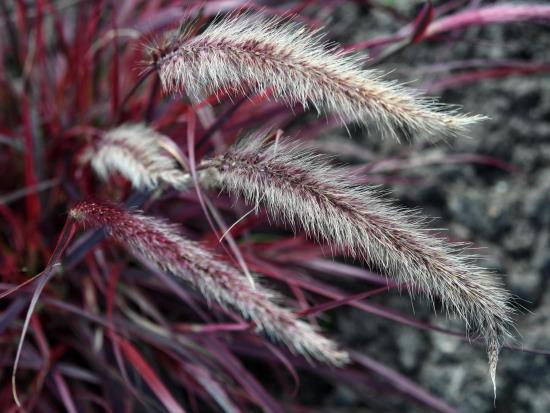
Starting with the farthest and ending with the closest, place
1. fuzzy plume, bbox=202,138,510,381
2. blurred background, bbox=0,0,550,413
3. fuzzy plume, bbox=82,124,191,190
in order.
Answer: blurred background, bbox=0,0,550,413
fuzzy plume, bbox=82,124,191,190
fuzzy plume, bbox=202,138,510,381

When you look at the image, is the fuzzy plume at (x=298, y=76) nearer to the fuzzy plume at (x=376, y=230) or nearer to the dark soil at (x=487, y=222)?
the fuzzy plume at (x=376, y=230)

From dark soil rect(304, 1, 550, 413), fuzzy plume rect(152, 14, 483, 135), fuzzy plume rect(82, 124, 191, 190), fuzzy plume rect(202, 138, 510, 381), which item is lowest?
dark soil rect(304, 1, 550, 413)

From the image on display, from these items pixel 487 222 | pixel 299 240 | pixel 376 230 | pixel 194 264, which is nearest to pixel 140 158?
pixel 194 264

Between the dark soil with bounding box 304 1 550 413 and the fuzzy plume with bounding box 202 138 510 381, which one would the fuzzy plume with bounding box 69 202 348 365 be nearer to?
the fuzzy plume with bounding box 202 138 510 381

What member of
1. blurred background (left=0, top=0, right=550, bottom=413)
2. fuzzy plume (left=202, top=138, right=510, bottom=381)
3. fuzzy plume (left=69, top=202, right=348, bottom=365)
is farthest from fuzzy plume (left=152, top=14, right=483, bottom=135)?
blurred background (left=0, top=0, right=550, bottom=413)

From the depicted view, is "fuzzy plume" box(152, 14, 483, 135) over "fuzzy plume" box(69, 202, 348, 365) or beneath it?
over

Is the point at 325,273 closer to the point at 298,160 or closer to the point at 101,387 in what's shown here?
the point at 101,387

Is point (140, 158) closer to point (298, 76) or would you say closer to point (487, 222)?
point (298, 76)
